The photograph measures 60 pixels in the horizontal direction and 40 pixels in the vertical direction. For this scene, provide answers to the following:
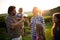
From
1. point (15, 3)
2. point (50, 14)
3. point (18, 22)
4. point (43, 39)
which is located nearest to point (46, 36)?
point (43, 39)

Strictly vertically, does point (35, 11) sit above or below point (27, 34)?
above

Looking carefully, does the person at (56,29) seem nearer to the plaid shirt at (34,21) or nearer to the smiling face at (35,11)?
the plaid shirt at (34,21)

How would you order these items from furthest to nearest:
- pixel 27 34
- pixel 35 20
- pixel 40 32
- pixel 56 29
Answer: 1. pixel 27 34
2. pixel 35 20
3. pixel 40 32
4. pixel 56 29

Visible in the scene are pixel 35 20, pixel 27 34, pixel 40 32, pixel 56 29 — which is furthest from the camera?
pixel 27 34

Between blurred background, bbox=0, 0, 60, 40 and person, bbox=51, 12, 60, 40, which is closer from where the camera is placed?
person, bbox=51, 12, 60, 40

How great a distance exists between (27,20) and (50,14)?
1.46 feet

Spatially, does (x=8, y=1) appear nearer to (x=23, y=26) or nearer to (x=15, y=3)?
(x=15, y=3)

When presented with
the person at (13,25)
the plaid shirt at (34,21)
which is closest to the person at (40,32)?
the plaid shirt at (34,21)

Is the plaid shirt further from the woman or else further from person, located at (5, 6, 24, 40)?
person, located at (5, 6, 24, 40)

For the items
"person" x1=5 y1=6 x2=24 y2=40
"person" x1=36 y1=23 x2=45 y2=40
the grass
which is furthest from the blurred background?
"person" x1=5 y1=6 x2=24 y2=40

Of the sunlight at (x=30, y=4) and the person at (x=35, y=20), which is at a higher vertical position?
the sunlight at (x=30, y=4)

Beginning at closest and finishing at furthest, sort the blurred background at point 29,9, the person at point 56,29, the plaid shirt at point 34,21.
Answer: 1. the person at point 56,29
2. the plaid shirt at point 34,21
3. the blurred background at point 29,9

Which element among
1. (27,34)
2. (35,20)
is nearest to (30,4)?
(35,20)

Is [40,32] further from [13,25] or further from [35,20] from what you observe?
[13,25]
